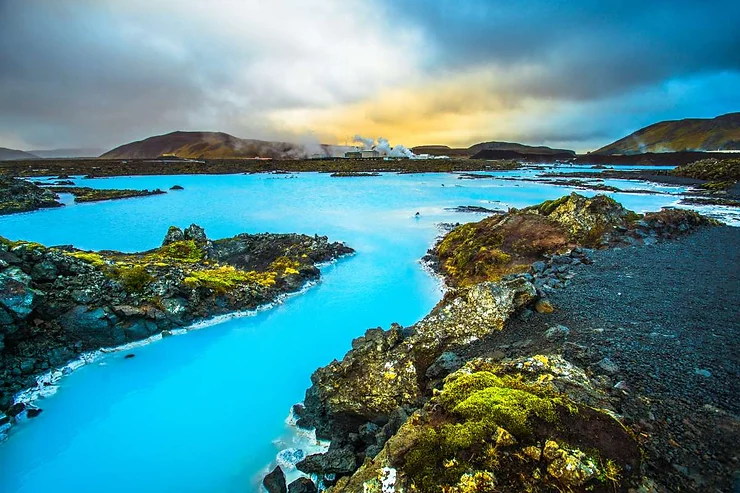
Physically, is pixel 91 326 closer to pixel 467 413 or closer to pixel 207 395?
pixel 207 395

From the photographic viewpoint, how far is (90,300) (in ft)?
37.0

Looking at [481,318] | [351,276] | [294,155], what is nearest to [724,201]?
[351,276]

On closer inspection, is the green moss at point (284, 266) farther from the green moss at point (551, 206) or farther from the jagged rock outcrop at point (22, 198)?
the jagged rock outcrop at point (22, 198)

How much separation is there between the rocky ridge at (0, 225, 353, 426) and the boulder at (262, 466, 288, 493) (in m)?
6.27

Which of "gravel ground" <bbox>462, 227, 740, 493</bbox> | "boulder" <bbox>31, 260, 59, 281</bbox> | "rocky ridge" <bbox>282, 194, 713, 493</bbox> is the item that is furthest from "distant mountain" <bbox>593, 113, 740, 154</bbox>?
"boulder" <bbox>31, 260, 59, 281</bbox>

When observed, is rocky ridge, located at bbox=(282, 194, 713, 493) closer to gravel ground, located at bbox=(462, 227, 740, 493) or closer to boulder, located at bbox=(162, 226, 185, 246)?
gravel ground, located at bbox=(462, 227, 740, 493)

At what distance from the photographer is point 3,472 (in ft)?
23.0

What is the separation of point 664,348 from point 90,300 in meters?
14.0

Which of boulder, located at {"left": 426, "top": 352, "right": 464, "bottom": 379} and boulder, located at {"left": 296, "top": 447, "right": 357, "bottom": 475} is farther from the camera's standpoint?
boulder, located at {"left": 426, "top": 352, "right": 464, "bottom": 379}

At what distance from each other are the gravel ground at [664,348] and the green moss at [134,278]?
10548mm

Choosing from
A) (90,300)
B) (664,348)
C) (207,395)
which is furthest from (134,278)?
(664,348)

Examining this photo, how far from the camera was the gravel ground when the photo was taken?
3.83 metres

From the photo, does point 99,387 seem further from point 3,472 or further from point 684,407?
point 684,407

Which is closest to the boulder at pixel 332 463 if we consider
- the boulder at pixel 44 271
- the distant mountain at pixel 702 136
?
the boulder at pixel 44 271
